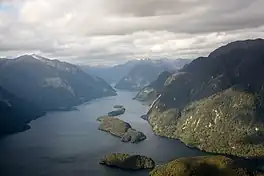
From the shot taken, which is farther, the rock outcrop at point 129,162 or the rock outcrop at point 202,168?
the rock outcrop at point 129,162

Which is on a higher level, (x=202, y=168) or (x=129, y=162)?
(x=202, y=168)

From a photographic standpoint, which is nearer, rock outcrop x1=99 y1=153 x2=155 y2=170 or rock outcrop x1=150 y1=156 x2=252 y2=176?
rock outcrop x1=150 y1=156 x2=252 y2=176

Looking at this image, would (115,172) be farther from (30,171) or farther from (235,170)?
(235,170)

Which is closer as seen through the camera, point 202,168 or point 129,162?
point 202,168

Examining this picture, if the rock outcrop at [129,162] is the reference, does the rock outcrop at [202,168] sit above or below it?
above
